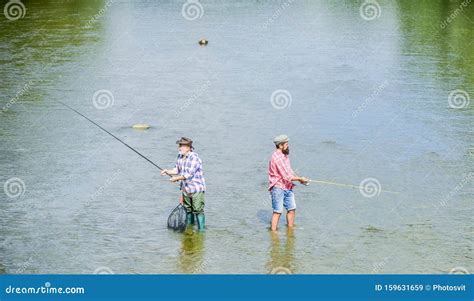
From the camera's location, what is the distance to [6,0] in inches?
2082

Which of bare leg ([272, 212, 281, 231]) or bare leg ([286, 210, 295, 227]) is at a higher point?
bare leg ([286, 210, 295, 227])

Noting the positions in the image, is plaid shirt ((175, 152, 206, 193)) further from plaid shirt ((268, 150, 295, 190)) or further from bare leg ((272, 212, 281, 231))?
bare leg ((272, 212, 281, 231))

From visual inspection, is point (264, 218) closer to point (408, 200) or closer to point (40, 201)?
point (408, 200)

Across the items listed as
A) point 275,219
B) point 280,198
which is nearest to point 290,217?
point 275,219

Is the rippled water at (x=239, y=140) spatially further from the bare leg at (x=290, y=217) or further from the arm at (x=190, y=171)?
the arm at (x=190, y=171)

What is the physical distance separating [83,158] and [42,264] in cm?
678

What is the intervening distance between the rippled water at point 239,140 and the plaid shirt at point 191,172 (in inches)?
33.1

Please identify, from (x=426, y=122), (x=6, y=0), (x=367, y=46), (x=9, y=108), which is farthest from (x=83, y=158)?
(x=6, y=0)

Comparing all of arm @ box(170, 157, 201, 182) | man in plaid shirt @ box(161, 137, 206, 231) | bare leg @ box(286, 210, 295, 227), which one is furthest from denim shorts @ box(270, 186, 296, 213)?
arm @ box(170, 157, 201, 182)

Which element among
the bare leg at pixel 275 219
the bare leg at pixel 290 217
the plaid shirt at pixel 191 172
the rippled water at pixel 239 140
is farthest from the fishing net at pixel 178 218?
the bare leg at pixel 290 217

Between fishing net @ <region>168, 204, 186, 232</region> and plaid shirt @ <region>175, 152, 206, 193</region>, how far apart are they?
457 mm

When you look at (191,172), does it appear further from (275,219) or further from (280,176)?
(275,219)

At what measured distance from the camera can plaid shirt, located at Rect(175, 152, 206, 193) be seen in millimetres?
16047

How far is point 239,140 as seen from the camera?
23.2 metres
